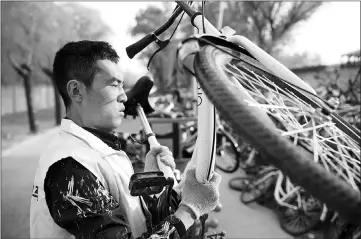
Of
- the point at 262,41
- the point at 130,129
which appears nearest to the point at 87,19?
the point at 262,41

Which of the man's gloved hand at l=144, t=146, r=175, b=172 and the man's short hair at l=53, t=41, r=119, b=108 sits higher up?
the man's short hair at l=53, t=41, r=119, b=108

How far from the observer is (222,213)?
12.9 ft

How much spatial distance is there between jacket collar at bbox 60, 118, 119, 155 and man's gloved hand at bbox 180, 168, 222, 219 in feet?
1.25

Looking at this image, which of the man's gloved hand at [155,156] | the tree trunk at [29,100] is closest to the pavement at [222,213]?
the man's gloved hand at [155,156]

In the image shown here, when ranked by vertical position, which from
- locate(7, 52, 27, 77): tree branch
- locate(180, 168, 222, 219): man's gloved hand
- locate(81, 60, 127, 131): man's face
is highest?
locate(7, 52, 27, 77): tree branch

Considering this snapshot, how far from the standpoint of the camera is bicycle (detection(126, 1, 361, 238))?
23.8 inches

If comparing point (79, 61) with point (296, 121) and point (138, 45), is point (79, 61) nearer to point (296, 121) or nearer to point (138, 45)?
point (138, 45)

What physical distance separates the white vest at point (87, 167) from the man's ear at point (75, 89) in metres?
0.11

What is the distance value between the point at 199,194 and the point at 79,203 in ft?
1.77

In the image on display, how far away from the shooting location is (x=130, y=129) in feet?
8.52

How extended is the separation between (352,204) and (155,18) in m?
27.4

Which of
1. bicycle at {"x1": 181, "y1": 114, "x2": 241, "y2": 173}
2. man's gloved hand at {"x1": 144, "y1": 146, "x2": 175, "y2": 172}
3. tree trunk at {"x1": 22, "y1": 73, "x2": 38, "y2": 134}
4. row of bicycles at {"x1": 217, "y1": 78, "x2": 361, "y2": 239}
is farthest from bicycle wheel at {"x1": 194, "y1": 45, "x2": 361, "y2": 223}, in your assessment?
tree trunk at {"x1": 22, "y1": 73, "x2": 38, "y2": 134}

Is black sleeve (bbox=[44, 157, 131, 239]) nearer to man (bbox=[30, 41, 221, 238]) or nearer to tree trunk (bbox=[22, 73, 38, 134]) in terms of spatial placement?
man (bbox=[30, 41, 221, 238])

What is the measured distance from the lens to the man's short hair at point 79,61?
112 cm
